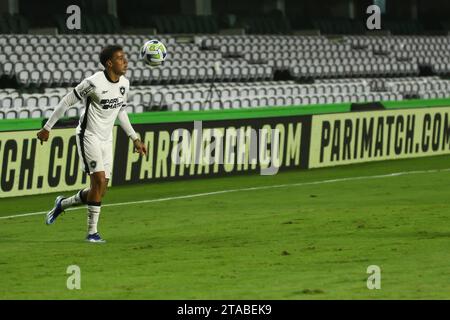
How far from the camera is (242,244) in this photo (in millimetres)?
12281

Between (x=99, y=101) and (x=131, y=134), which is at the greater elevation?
(x=99, y=101)

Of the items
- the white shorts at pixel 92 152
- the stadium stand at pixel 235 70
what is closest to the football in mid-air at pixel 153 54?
the white shorts at pixel 92 152

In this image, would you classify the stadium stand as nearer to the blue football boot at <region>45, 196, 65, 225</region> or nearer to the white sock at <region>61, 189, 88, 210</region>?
the blue football boot at <region>45, 196, 65, 225</region>

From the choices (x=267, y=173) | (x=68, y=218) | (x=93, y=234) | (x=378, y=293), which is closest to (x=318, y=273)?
(x=378, y=293)

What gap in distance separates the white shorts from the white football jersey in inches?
2.4

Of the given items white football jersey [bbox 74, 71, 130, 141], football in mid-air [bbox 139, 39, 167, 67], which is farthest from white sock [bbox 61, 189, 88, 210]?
football in mid-air [bbox 139, 39, 167, 67]

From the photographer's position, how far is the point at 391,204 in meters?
16.2

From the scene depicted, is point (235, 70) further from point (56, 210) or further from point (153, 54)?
point (56, 210)

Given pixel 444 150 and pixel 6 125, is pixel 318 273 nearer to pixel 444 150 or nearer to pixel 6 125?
pixel 6 125

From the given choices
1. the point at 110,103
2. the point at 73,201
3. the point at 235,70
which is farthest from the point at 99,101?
the point at 235,70

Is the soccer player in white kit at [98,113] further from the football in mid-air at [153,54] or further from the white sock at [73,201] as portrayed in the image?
the football in mid-air at [153,54]

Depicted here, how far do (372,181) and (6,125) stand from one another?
252 inches

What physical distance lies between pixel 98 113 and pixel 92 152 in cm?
42

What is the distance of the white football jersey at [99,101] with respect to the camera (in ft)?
39.4
